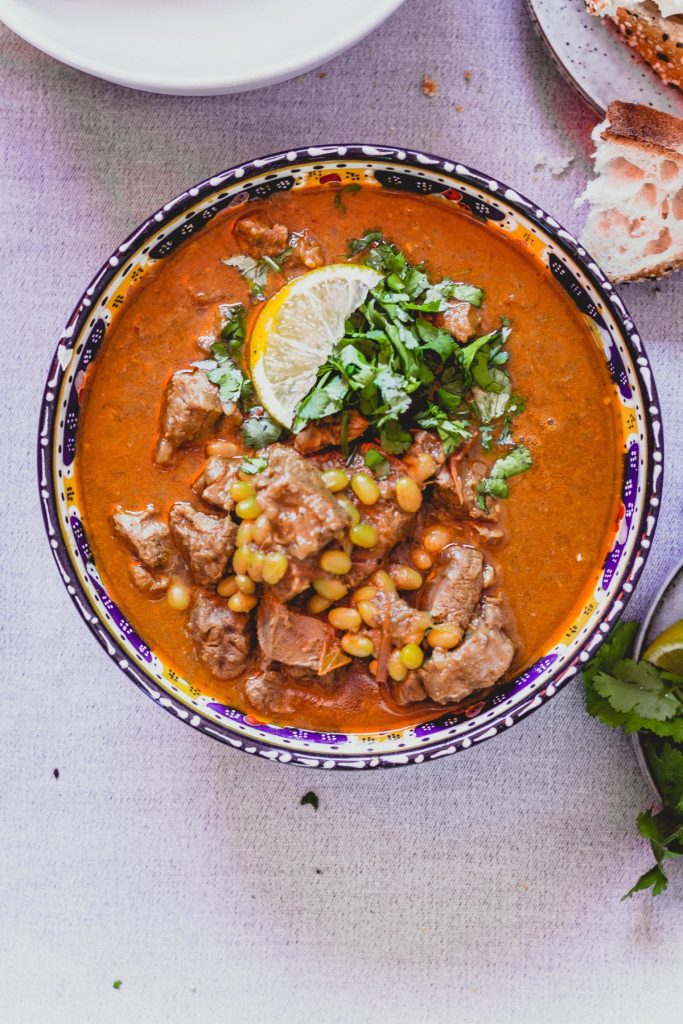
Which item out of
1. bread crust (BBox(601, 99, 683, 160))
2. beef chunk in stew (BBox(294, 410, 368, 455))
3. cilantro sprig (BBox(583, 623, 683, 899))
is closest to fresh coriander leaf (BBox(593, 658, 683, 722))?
cilantro sprig (BBox(583, 623, 683, 899))

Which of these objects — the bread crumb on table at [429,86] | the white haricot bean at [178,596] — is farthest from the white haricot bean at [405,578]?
the bread crumb on table at [429,86]

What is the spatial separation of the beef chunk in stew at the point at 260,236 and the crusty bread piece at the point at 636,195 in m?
1.18

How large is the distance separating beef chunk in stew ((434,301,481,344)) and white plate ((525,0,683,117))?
3.41ft

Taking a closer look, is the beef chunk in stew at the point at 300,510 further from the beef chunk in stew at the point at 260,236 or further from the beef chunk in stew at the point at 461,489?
the beef chunk in stew at the point at 260,236

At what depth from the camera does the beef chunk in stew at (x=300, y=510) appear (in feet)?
9.36

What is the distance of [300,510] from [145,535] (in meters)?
0.60

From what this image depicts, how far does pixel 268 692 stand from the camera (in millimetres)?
3152

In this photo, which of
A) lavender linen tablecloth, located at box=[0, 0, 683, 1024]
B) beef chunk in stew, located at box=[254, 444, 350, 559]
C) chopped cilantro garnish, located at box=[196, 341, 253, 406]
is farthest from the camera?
lavender linen tablecloth, located at box=[0, 0, 683, 1024]

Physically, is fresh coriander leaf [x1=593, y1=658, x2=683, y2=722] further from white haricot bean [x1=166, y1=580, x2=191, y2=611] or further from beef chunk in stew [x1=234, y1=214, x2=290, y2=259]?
beef chunk in stew [x1=234, y1=214, x2=290, y2=259]

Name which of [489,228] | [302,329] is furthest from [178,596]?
[489,228]

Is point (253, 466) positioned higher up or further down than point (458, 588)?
higher up

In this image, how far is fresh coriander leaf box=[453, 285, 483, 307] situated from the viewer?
10.0 feet

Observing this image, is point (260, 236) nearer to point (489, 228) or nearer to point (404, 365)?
point (404, 365)

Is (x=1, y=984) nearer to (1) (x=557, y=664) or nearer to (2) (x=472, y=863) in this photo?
(2) (x=472, y=863)
